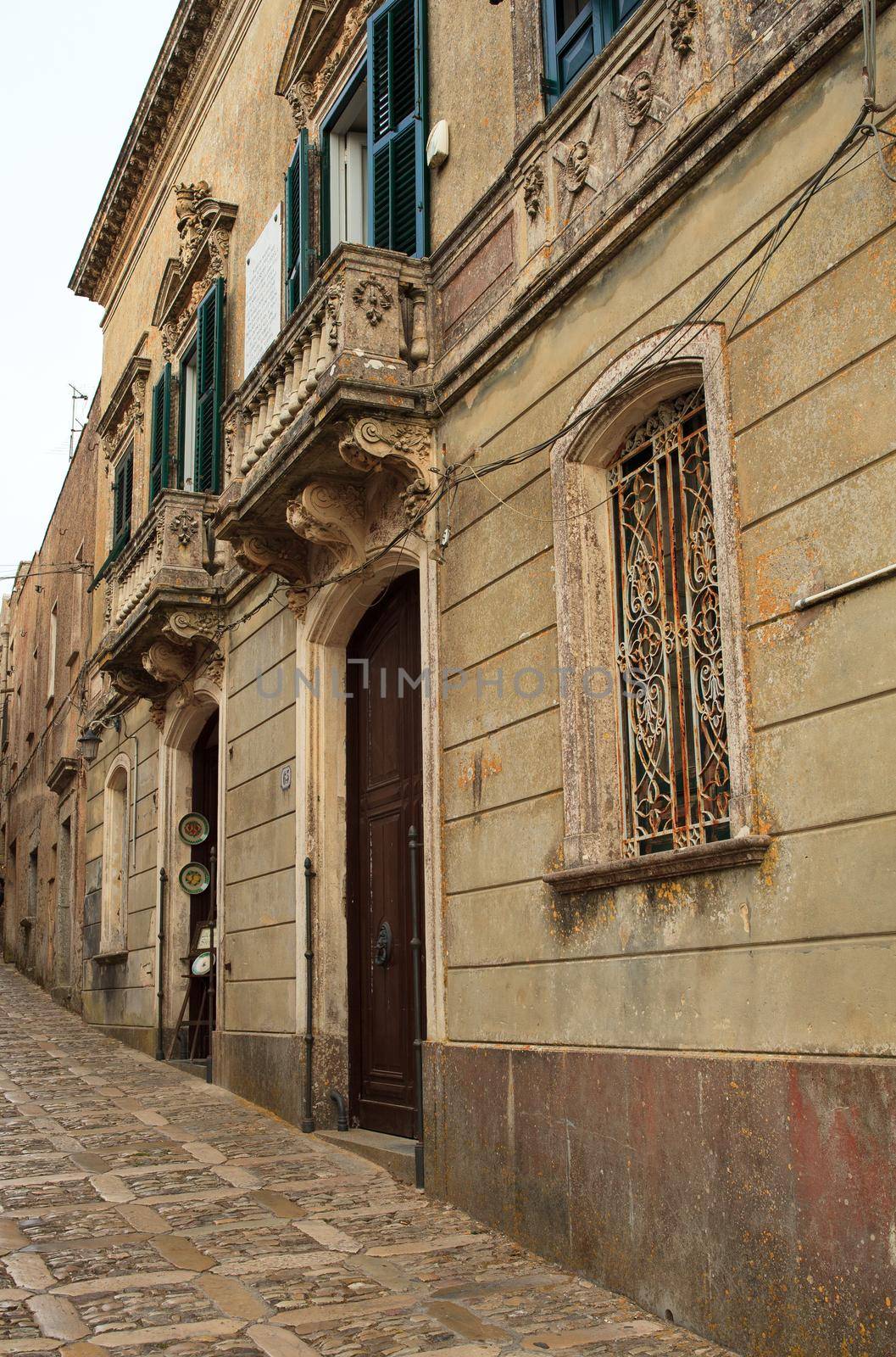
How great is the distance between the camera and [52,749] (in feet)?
74.9

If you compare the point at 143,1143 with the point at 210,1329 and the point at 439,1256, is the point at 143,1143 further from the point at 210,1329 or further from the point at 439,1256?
the point at 210,1329

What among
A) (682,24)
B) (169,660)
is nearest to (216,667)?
(169,660)

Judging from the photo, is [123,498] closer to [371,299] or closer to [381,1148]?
[371,299]

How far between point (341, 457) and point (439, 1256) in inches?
187

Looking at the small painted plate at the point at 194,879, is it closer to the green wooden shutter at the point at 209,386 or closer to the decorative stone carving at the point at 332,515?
the green wooden shutter at the point at 209,386

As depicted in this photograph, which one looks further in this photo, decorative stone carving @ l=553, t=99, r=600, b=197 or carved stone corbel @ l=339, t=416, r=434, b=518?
carved stone corbel @ l=339, t=416, r=434, b=518

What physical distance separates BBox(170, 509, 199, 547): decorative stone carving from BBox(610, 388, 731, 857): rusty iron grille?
697cm

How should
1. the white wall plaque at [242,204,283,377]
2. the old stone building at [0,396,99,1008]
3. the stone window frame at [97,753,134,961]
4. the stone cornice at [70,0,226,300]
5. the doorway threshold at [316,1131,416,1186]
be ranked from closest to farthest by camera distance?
the doorway threshold at [316,1131,416,1186] → the white wall plaque at [242,204,283,377] → the stone cornice at [70,0,226,300] → the stone window frame at [97,753,134,961] → the old stone building at [0,396,99,1008]

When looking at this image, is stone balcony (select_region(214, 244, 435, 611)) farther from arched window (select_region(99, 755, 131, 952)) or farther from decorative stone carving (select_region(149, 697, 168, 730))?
arched window (select_region(99, 755, 131, 952))

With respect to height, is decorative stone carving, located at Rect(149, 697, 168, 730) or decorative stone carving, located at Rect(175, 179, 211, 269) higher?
decorative stone carving, located at Rect(175, 179, 211, 269)

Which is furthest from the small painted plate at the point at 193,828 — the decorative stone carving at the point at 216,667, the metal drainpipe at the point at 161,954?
the decorative stone carving at the point at 216,667

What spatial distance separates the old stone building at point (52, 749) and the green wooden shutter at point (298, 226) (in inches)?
379

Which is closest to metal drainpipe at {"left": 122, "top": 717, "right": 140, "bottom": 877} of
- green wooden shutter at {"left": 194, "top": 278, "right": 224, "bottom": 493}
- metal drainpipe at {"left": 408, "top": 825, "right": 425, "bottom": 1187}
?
green wooden shutter at {"left": 194, "top": 278, "right": 224, "bottom": 493}

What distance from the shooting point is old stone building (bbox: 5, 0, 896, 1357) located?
15.5 ft
